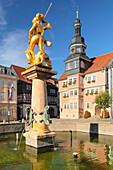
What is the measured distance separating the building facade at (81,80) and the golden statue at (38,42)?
29826 mm

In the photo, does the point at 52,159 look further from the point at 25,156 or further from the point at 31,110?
the point at 31,110

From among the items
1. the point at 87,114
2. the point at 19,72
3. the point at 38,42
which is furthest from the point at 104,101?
the point at 19,72

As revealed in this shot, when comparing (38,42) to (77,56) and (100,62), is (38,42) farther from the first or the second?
(100,62)

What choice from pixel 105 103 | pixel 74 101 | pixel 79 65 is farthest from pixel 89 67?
pixel 105 103

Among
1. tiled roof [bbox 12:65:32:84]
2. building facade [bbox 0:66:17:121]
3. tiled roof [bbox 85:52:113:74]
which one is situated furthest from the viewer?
tiled roof [bbox 12:65:32:84]

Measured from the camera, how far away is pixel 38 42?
518 inches

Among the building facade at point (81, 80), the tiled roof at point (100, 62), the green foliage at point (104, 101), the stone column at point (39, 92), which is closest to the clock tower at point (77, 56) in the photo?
the building facade at point (81, 80)

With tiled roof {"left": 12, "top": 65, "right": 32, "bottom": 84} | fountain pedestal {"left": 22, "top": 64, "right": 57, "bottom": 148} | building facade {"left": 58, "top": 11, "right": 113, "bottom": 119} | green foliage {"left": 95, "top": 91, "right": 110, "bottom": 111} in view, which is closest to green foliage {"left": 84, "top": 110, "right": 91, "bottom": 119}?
building facade {"left": 58, "top": 11, "right": 113, "bottom": 119}

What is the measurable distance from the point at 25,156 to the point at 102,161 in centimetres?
475

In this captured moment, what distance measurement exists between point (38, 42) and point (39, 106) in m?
5.11

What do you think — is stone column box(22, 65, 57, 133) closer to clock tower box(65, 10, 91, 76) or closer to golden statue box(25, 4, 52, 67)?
golden statue box(25, 4, 52, 67)

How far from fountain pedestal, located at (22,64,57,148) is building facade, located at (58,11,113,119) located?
100 ft

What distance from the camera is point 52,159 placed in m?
9.78

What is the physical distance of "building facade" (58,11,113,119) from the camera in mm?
41656
